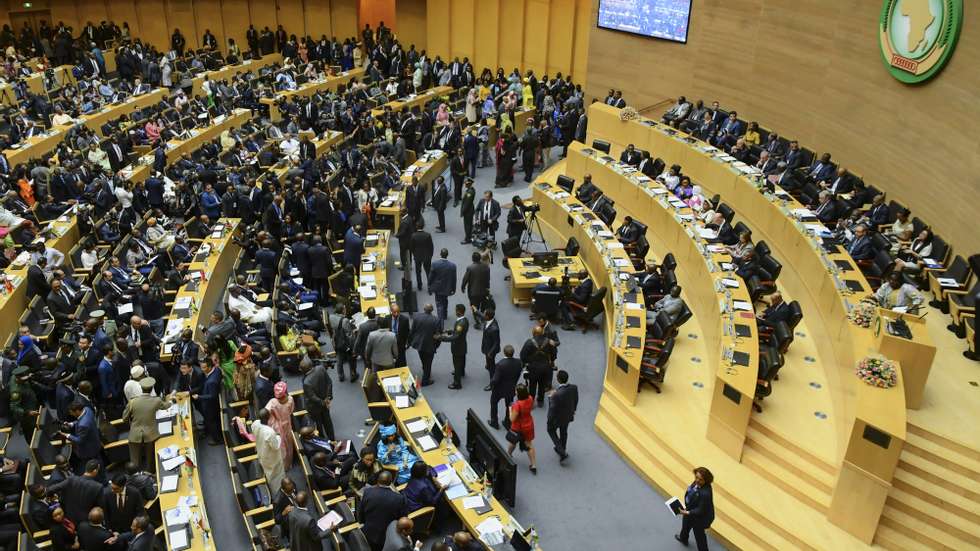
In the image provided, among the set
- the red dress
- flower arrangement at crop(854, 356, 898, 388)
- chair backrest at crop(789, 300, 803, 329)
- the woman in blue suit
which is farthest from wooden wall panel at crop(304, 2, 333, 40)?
the woman in blue suit

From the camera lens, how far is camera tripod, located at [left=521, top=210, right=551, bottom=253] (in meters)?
16.6

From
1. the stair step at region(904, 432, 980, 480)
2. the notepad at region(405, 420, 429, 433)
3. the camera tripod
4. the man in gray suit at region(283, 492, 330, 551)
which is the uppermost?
the stair step at region(904, 432, 980, 480)

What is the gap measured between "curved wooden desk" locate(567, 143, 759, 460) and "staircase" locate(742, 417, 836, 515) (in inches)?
10.3

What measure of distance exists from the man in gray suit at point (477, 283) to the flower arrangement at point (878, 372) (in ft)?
20.1

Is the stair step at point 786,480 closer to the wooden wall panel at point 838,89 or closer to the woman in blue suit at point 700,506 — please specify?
the woman in blue suit at point 700,506

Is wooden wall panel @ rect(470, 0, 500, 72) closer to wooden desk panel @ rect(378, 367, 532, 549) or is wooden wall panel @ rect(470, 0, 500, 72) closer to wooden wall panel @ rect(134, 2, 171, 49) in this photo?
wooden wall panel @ rect(134, 2, 171, 49)

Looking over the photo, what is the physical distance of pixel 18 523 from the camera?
333 inches

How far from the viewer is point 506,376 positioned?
10.4 m

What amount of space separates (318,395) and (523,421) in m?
2.71

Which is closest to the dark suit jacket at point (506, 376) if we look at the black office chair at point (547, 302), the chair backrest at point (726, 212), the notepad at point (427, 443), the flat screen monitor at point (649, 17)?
the notepad at point (427, 443)

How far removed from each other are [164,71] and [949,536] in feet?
83.2

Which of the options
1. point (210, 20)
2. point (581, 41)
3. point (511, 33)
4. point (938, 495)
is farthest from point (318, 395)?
point (210, 20)

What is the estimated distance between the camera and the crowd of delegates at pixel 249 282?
9172mm

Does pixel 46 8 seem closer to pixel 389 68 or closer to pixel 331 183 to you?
pixel 389 68
